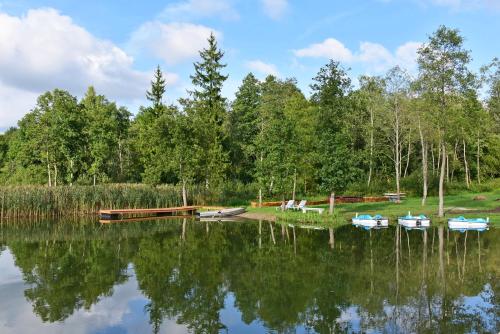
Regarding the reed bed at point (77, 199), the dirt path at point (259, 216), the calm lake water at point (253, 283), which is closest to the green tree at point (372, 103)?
the dirt path at point (259, 216)

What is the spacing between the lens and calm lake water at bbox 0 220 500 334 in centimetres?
1298

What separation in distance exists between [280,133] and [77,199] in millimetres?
20740

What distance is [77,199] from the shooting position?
42469 mm

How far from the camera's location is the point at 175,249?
24.4 meters

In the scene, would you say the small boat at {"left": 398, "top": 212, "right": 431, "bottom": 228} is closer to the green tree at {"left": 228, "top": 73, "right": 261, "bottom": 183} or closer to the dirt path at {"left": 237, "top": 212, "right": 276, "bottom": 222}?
the dirt path at {"left": 237, "top": 212, "right": 276, "bottom": 222}

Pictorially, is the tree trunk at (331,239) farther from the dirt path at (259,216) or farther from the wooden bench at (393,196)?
the wooden bench at (393,196)

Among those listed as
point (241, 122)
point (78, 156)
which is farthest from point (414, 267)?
point (241, 122)

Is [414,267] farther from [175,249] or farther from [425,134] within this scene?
[425,134]

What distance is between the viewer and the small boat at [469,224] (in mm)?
29844

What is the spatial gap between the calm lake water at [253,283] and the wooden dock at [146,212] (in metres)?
11.5

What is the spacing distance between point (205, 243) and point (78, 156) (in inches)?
1235

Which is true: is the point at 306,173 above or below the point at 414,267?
above

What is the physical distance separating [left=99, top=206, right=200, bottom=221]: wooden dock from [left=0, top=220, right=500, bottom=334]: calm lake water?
37.7 ft

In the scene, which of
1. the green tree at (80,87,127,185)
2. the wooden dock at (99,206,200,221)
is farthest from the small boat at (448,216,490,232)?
the green tree at (80,87,127,185)
